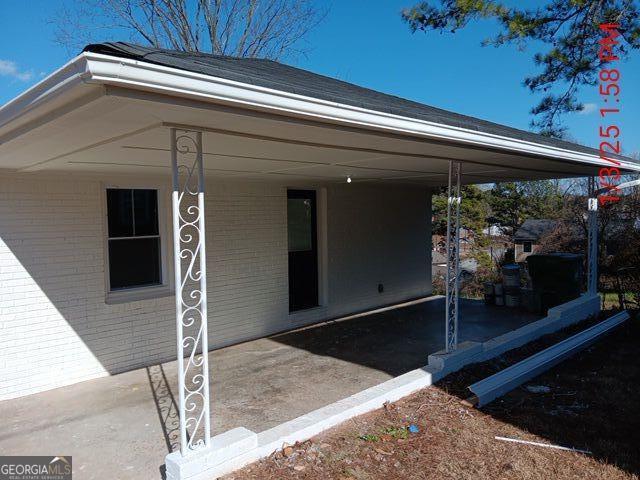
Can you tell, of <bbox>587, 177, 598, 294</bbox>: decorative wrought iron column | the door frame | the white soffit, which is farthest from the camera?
the door frame

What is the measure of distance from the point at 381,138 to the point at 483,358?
3.33m

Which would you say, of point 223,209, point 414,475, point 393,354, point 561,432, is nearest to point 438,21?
point 223,209

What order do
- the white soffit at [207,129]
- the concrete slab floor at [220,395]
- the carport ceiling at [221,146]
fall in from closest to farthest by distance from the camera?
the white soffit at [207,129] → the carport ceiling at [221,146] → the concrete slab floor at [220,395]

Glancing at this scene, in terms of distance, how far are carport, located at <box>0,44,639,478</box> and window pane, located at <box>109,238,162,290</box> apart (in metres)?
0.89

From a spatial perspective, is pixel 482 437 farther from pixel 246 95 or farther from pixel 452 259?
pixel 246 95

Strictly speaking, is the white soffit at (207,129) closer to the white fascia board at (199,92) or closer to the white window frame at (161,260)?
the white fascia board at (199,92)

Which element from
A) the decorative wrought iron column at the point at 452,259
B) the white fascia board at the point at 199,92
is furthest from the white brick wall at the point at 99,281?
the decorative wrought iron column at the point at 452,259

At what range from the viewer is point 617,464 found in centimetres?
334

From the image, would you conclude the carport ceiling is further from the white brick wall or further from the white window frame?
the white brick wall

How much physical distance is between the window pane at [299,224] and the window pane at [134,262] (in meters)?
2.46
